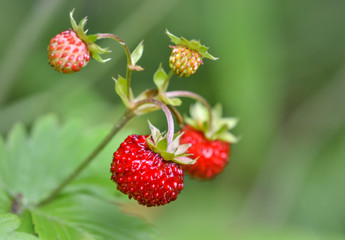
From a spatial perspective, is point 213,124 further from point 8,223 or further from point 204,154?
point 8,223

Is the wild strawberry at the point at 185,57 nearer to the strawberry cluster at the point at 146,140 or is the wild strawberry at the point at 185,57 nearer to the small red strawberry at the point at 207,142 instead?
the strawberry cluster at the point at 146,140

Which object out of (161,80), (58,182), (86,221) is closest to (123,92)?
(161,80)

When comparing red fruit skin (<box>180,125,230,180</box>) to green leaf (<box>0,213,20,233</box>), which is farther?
red fruit skin (<box>180,125,230,180</box>)

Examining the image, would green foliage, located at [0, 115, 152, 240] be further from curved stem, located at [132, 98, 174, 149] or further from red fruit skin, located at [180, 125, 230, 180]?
curved stem, located at [132, 98, 174, 149]

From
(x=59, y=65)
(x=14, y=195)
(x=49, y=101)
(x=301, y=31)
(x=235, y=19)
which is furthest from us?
(x=301, y=31)

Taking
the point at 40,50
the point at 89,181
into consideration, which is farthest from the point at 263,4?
the point at 89,181

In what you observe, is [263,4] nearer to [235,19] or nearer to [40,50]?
[235,19]

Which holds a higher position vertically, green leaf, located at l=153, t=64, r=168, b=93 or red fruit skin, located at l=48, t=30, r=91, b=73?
green leaf, located at l=153, t=64, r=168, b=93

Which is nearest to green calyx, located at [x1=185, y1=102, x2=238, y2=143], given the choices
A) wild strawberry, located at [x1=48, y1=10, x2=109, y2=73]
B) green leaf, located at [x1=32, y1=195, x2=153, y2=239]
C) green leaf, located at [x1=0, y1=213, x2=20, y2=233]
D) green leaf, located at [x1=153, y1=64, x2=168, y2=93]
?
green leaf, located at [x1=153, y1=64, x2=168, y2=93]
